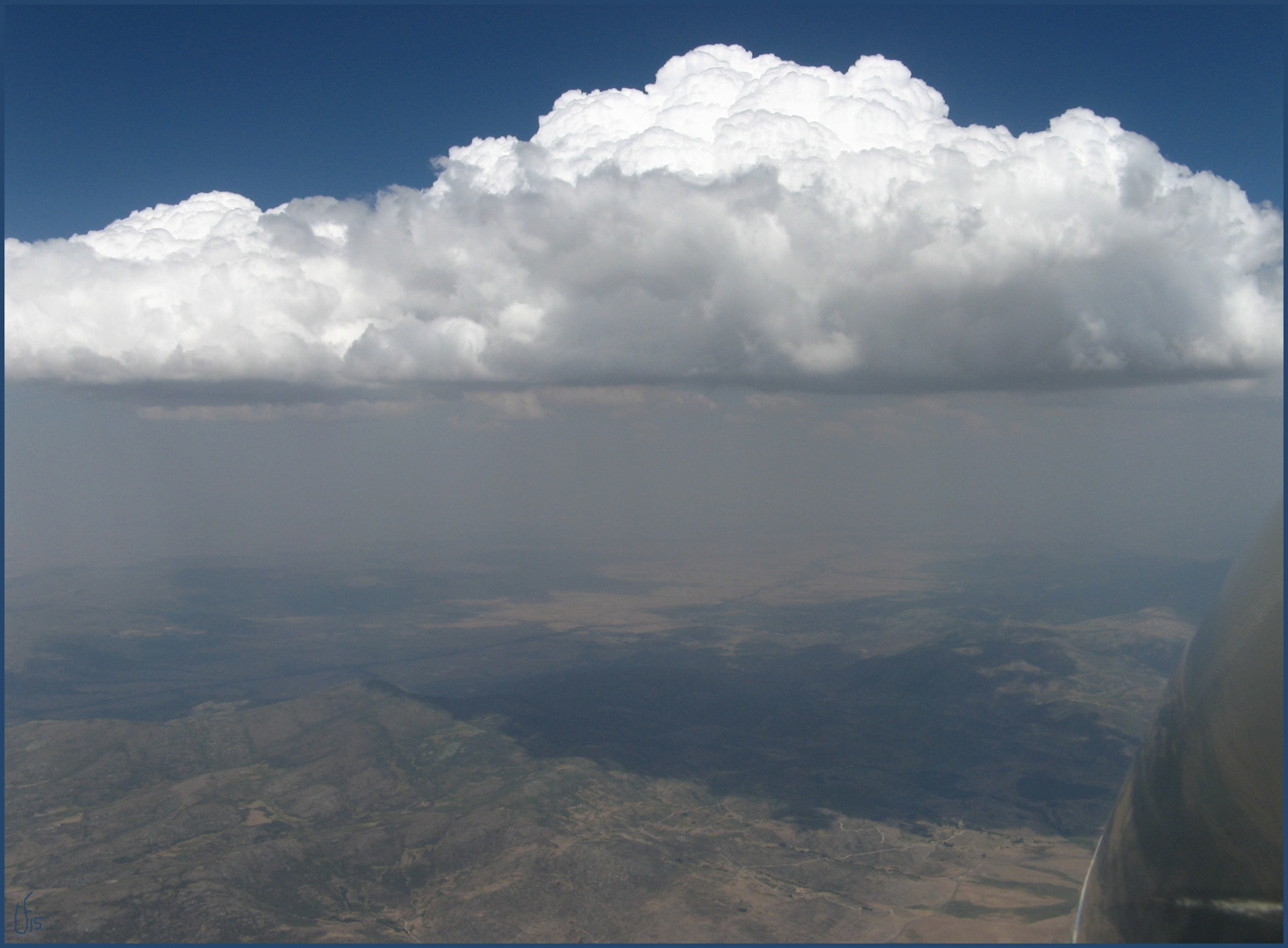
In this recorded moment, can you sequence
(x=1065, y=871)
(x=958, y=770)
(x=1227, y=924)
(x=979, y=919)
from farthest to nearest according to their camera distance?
(x=958, y=770), (x=1065, y=871), (x=979, y=919), (x=1227, y=924)

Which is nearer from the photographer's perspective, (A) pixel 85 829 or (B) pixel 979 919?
(B) pixel 979 919

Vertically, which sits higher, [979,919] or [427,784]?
[979,919]

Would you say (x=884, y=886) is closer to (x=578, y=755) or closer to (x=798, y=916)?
(x=798, y=916)

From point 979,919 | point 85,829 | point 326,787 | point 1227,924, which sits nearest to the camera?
point 1227,924

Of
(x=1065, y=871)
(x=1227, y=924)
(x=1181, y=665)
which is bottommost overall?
(x=1065, y=871)

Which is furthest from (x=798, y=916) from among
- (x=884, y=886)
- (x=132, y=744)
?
(x=132, y=744)
